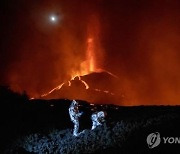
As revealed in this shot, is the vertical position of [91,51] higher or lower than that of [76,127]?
higher

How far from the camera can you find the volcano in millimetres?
23109

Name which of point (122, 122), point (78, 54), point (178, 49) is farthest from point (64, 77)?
point (122, 122)

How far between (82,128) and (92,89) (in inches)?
452

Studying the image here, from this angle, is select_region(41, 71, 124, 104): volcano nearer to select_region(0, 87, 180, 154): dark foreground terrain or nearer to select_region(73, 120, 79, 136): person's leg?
select_region(0, 87, 180, 154): dark foreground terrain

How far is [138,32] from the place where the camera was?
79.2ft

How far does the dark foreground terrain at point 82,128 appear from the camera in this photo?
888 cm

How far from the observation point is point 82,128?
1191 cm

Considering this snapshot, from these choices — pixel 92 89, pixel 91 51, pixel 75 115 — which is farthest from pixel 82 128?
pixel 91 51

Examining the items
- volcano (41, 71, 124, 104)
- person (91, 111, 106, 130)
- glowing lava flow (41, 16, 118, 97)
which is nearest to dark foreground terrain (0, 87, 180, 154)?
person (91, 111, 106, 130)

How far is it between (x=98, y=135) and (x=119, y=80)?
13.5 m

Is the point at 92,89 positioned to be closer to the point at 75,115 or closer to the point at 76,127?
the point at 75,115

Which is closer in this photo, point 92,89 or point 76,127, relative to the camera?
point 76,127

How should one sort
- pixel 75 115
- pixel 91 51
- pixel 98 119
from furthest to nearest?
pixel 91 51 < pixel 75 115 < pixel 98 119

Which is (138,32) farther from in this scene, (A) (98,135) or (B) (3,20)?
(A) (98,135)
